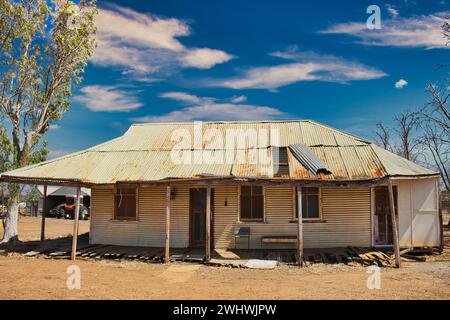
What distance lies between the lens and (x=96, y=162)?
15.6 m

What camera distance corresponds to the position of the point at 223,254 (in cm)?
1372

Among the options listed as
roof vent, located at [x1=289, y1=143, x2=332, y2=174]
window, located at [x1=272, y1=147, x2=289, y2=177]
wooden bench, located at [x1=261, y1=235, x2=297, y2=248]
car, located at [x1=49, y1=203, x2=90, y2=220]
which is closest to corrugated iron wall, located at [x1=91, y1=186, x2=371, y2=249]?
wooden bench, located at [x1=261, y1=235, x2=297, y2=248]

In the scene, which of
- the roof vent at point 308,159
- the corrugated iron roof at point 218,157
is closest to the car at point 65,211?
the corrugated iron roof at point 218,157

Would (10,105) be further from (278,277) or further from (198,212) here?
(278,277)

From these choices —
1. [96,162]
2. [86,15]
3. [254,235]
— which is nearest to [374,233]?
[254,235]

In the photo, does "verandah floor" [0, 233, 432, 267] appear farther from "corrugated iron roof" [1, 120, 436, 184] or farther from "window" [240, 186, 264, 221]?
"corrugated iron roof" [1, 120, 436, 184]

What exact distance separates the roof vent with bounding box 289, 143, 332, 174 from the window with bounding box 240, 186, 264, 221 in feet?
6.06

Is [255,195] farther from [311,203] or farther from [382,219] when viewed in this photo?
[382,219]

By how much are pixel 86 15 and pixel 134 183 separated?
10.0m

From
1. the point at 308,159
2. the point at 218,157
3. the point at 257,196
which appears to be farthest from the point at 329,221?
the point at 218,157

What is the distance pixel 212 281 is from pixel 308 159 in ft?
19.1

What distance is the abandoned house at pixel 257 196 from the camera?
1377cm
